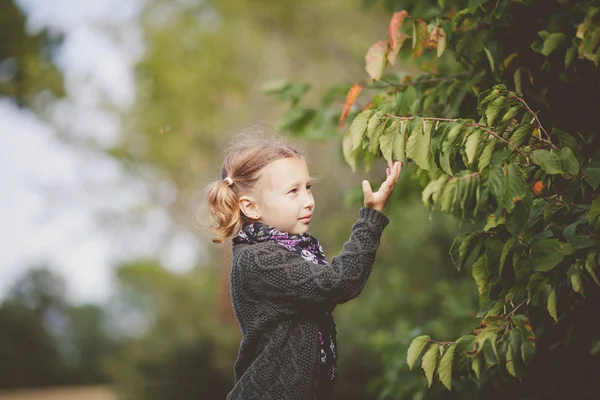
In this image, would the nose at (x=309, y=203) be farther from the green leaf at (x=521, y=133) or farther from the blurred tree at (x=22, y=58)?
the blurred tree at (x=22, y=58)

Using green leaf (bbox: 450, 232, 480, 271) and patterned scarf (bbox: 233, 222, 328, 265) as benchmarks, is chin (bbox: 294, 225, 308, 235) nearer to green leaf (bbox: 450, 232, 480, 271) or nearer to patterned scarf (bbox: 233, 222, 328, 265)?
patterned scarf (bbox: 233, 222, 328, 265)

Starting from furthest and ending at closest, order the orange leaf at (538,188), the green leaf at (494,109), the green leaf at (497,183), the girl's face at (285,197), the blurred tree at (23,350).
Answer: the blurred tree at (23,350), the girl's face at (285,197), the orange leaf at (538,188), the green leaf at (494,109), the green leaf at (497,183)

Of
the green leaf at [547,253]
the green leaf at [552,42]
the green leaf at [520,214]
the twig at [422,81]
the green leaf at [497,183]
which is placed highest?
the twig at [422,81]

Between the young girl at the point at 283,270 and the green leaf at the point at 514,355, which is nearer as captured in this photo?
the green leaf at the point at 514,355

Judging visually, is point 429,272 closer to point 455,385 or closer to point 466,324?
point 466,324

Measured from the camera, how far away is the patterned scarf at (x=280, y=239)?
90.3 inches

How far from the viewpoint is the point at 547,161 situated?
1811 mm

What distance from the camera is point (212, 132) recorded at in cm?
1446

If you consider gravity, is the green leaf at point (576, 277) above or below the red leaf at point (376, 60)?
below

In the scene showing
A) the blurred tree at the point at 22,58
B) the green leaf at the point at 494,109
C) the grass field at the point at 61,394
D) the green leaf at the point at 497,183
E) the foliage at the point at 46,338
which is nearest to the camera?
the green leaf at the point at 497,183

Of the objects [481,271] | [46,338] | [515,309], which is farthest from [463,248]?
[46,338]

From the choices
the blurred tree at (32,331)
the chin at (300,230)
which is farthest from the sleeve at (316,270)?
the blurred tree at (32,331)

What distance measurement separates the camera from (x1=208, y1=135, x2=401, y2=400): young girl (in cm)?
214

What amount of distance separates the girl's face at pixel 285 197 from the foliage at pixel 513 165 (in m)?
0.20
